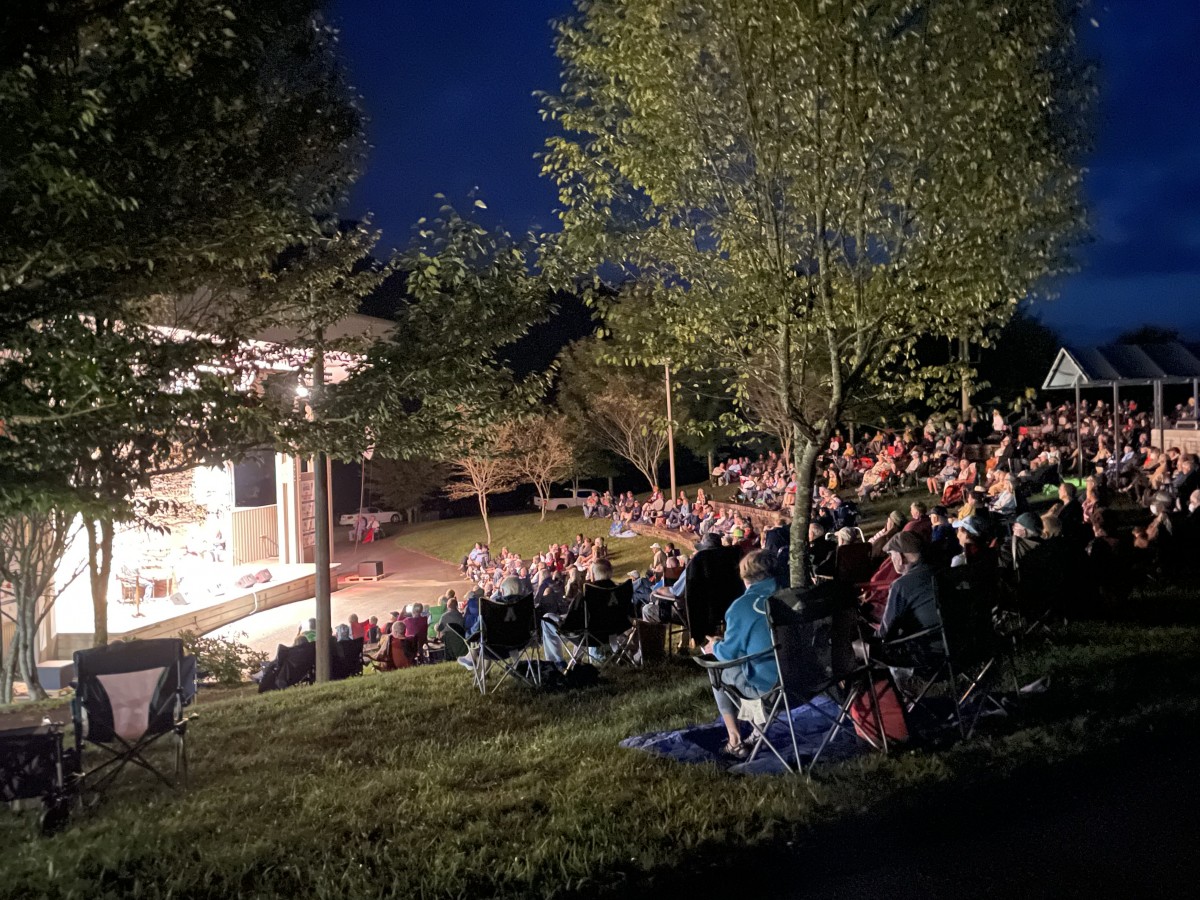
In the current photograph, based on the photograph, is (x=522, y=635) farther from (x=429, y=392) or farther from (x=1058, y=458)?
(x=1058, y=458)

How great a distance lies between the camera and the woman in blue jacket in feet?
17.7

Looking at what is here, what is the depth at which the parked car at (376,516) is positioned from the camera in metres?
45.8

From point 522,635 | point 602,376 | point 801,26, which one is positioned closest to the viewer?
point 801,26

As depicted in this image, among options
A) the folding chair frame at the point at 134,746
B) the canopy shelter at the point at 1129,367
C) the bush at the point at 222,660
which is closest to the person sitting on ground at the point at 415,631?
the bush at the point at 222,660

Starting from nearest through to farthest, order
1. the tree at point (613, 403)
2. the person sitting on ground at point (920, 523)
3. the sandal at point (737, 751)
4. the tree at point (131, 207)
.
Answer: the tree at point (131, 207), the sandal at point (737, 751), the person sitting on ground at point (920, 523), the tree at point (613, 403)

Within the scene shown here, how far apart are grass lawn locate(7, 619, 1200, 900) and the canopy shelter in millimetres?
14114

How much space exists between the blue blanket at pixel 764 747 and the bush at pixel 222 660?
362 inches

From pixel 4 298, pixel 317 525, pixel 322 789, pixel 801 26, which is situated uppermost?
pixel 801 26

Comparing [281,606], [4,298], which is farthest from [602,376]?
[4,298]

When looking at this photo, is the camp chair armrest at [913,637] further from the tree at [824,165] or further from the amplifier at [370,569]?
the amplifier at [370,569]

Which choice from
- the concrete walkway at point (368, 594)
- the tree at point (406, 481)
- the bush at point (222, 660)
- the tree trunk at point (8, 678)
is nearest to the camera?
the tree trunk at point (8, 678)

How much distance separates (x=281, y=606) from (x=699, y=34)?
780 inches

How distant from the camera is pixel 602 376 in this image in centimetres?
3644

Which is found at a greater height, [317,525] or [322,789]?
[317,525]
